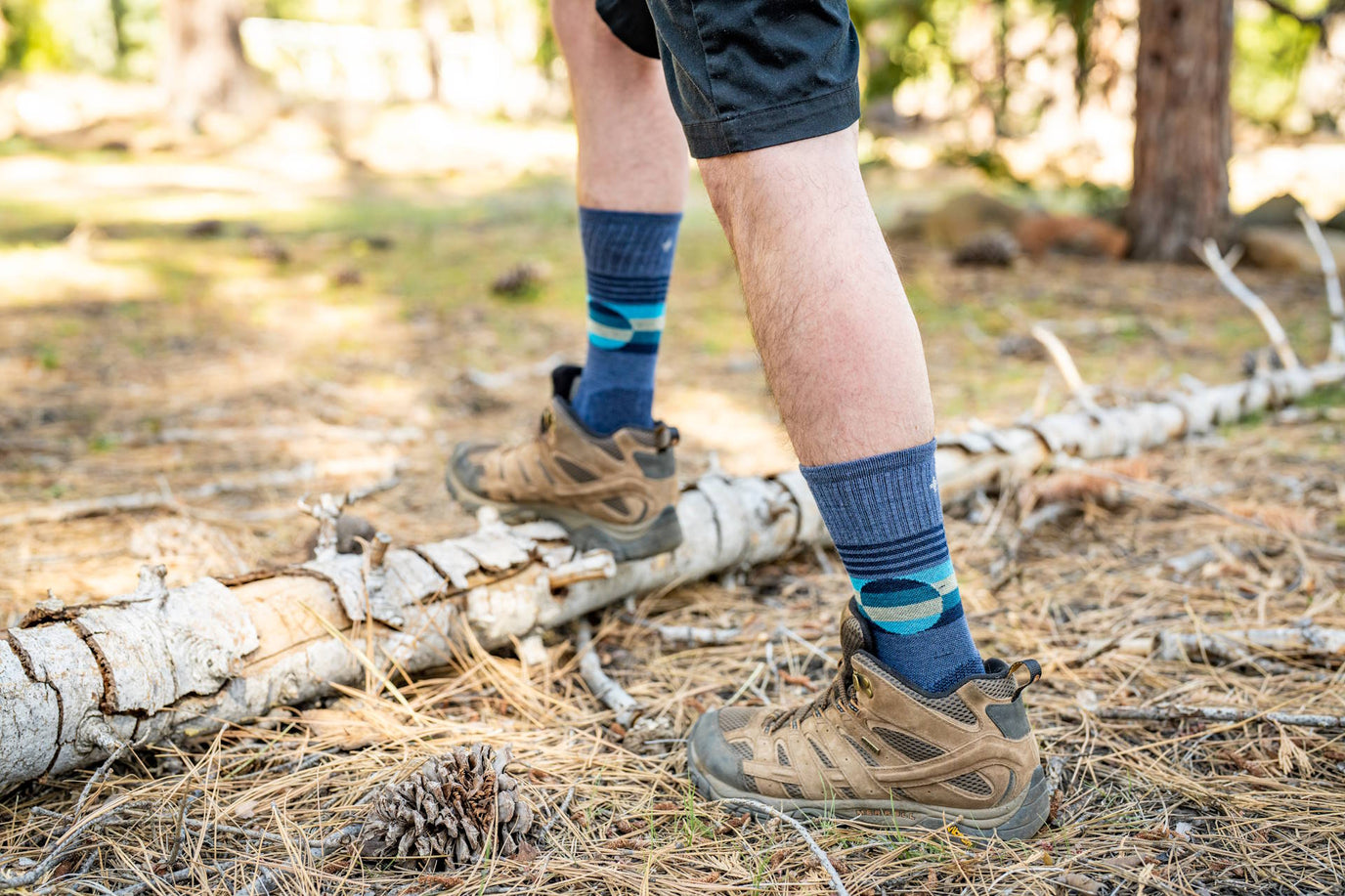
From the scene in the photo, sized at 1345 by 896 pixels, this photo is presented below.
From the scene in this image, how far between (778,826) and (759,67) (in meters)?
0.92

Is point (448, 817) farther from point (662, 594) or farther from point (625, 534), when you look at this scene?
point (662, 594)

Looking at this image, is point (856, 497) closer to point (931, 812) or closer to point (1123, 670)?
point (931, 812)

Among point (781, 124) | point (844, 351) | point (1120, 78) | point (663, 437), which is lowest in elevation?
point (663, 437)

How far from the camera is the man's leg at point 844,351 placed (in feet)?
3.47

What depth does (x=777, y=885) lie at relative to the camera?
103 centimetres

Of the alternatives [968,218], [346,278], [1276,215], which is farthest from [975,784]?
[1276,215]

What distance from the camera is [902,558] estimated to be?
112 cm

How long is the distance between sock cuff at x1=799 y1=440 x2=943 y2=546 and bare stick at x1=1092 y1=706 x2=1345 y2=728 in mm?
520

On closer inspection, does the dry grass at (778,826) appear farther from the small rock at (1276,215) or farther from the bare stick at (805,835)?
the small rock at (1276,215)

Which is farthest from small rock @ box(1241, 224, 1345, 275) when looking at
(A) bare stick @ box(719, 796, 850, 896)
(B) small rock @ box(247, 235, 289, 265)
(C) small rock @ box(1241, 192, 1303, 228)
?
(B) small rock @ box(247, 235, 289, 265)

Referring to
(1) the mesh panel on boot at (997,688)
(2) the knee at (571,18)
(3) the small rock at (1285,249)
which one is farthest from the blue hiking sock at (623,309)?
(3) the small rock at (1285,249)

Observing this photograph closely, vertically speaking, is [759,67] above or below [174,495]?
above

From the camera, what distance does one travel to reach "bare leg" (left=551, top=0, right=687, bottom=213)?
4.97 feet

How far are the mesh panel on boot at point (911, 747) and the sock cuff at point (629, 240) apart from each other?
87 centimetres
